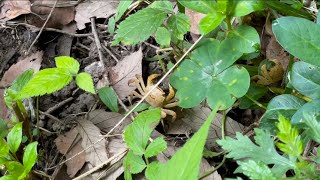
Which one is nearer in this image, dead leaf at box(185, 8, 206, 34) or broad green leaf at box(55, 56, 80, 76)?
broad green leaf at box(55, 56, 80, 76)

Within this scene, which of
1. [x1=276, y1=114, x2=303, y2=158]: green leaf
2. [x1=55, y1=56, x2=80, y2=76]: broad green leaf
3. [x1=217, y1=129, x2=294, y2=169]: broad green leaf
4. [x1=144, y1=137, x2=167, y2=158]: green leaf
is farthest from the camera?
[x1=55, y1=56, x2=80, y2=76]: broad green leaf

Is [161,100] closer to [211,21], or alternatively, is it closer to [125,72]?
[125,72]

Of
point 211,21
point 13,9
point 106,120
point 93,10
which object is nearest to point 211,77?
point 211,21

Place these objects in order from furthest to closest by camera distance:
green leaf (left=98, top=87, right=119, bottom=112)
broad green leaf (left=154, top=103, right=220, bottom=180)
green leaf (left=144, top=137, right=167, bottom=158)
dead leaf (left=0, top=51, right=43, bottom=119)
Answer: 1. dead leaf (left=0, top=51, right=43, bottom=119)
2. green leaf (left=98, top=87, right=119, bottom=112)
3. green leaf (left=144, top=137, right=167, bottom=158)
4. broad green leaf (left=154, top=103, right=220, bottom=180)

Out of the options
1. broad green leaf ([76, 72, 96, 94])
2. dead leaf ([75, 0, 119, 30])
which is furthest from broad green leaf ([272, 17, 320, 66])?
dead leaf ([75, 0, 119, 30])

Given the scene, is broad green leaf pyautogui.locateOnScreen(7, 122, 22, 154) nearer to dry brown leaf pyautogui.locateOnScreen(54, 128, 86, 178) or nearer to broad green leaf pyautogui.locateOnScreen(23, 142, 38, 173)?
broad green leaf pyautogui.locateOnScreen(23, 142, 38, 173)

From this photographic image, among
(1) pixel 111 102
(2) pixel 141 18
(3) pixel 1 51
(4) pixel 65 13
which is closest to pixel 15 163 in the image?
(1) pixel 111 102

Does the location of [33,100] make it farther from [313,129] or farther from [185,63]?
[313,129]
